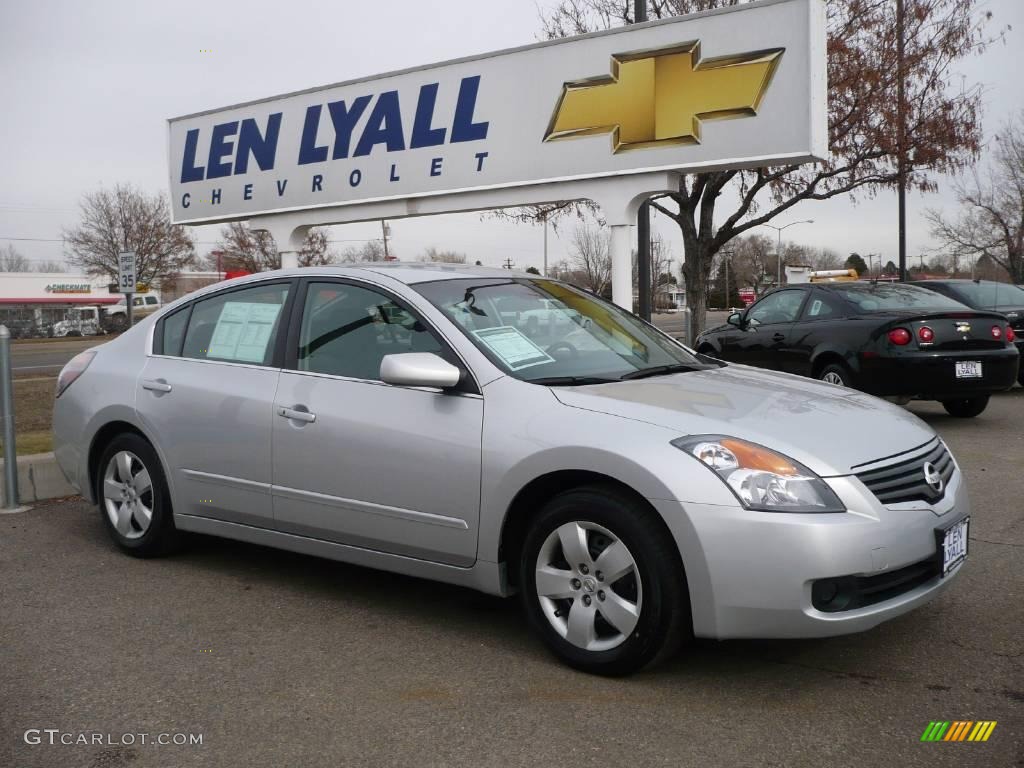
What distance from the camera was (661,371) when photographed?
14.3 feet

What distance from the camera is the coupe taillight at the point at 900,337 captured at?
29.9 feet

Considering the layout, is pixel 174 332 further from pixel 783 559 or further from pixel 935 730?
pixel 935 730

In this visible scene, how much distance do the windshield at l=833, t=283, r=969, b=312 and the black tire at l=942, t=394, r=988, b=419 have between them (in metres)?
1.07

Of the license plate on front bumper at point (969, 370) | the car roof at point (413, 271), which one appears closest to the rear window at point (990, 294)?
the license plate on front bumper at point (969, 370)

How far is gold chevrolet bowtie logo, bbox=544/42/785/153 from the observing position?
32.0ft

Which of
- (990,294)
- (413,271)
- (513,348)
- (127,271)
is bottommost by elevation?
(513,348)

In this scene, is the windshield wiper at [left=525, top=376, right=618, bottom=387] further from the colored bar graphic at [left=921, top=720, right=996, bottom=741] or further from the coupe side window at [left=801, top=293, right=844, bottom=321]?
the coupe side window at [left=801, top=293, right=844, bottom=321]

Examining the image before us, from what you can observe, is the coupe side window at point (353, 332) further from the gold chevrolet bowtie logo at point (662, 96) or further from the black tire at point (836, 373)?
the gold chevrolet bowtie logo at point (662, 96)

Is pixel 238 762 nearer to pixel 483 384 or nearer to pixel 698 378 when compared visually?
pixel 483 384

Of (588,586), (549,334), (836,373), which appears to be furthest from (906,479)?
(836,373)

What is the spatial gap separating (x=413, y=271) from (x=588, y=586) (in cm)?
185

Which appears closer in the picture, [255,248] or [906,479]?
[906,479]

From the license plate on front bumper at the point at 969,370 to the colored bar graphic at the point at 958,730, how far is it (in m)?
6.62

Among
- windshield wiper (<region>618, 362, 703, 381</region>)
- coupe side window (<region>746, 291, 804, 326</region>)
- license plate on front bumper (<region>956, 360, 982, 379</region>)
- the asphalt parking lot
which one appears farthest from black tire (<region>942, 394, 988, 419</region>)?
windshield wiper (<region>618, 362, 703, 381</region>)
